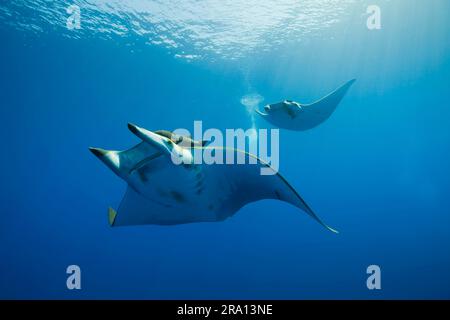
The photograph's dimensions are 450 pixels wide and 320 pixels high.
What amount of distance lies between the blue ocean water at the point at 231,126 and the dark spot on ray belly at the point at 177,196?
11029 mm

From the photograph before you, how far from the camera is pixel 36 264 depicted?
25.1 metres

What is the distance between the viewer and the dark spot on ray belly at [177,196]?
3.31 m

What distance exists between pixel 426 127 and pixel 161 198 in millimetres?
34971

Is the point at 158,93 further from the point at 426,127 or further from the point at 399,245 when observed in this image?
the point at 426,127

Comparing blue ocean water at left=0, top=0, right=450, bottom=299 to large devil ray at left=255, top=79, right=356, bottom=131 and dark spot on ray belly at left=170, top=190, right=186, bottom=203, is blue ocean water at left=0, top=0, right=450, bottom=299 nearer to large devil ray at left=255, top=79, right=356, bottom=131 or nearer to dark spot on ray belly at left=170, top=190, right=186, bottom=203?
large devil ray at left=255, top=79, right=356, bottom=131

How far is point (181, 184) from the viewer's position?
320cm

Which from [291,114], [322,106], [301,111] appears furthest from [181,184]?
[322,106]

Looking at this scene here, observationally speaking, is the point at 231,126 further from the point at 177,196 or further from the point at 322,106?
the point at 177,196

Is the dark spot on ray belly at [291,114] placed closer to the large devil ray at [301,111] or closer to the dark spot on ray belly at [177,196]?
the large devil ray at [301,111]

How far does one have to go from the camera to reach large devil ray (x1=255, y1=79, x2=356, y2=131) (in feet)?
21.0

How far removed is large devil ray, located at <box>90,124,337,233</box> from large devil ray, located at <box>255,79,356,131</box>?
3.27 m
